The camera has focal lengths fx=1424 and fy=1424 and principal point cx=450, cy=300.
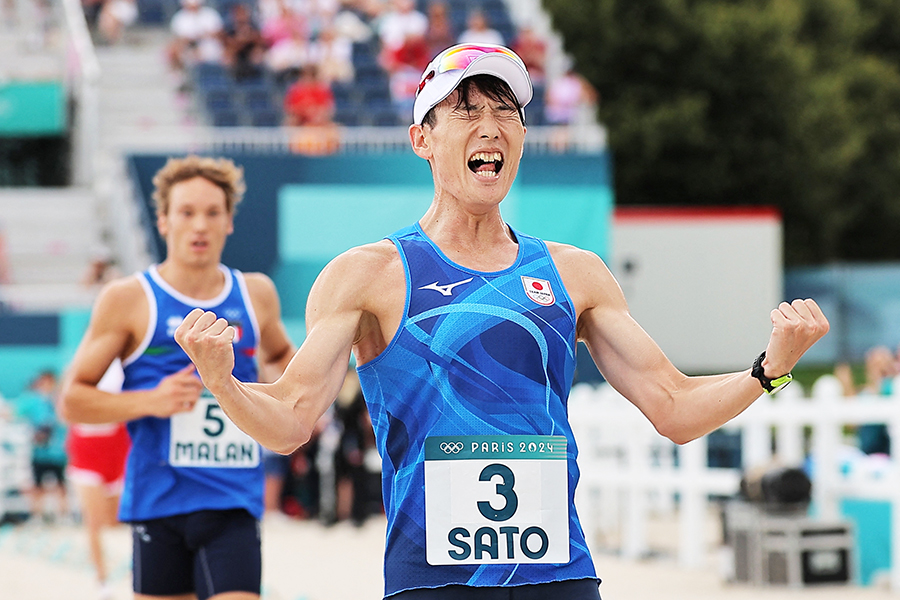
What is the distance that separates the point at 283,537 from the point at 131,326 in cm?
879

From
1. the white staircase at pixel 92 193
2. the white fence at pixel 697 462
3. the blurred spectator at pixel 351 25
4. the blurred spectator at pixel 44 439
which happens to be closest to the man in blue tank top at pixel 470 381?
the white fence at pixel 697 462

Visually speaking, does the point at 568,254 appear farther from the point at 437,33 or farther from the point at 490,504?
the point at 437,33

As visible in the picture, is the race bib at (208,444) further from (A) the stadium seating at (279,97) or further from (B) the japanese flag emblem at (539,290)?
(A) the stadium seating at (279,97)

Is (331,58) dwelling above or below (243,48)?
below

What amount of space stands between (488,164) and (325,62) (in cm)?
1622

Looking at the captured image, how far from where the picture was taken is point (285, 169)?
653 inches

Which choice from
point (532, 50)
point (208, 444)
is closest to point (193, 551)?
point (208, 444)

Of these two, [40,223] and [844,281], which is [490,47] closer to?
[40,223]

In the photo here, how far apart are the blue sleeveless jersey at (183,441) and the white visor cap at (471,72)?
212cm

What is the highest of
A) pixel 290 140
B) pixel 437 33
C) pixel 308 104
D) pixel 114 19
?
pixel 114 19

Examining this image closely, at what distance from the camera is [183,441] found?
5156 millimetres

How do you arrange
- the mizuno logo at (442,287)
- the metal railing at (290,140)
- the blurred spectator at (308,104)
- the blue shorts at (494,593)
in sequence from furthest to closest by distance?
the blurred spectator at (308,104), the metal railing at (290,140), the mizuno logo at (442,287), the blue shorts at (494,593)

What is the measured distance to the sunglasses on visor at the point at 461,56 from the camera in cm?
325

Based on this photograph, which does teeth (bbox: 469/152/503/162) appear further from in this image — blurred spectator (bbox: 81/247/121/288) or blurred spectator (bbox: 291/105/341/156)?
blurred spectator (bbox: 291/105/341/156)
